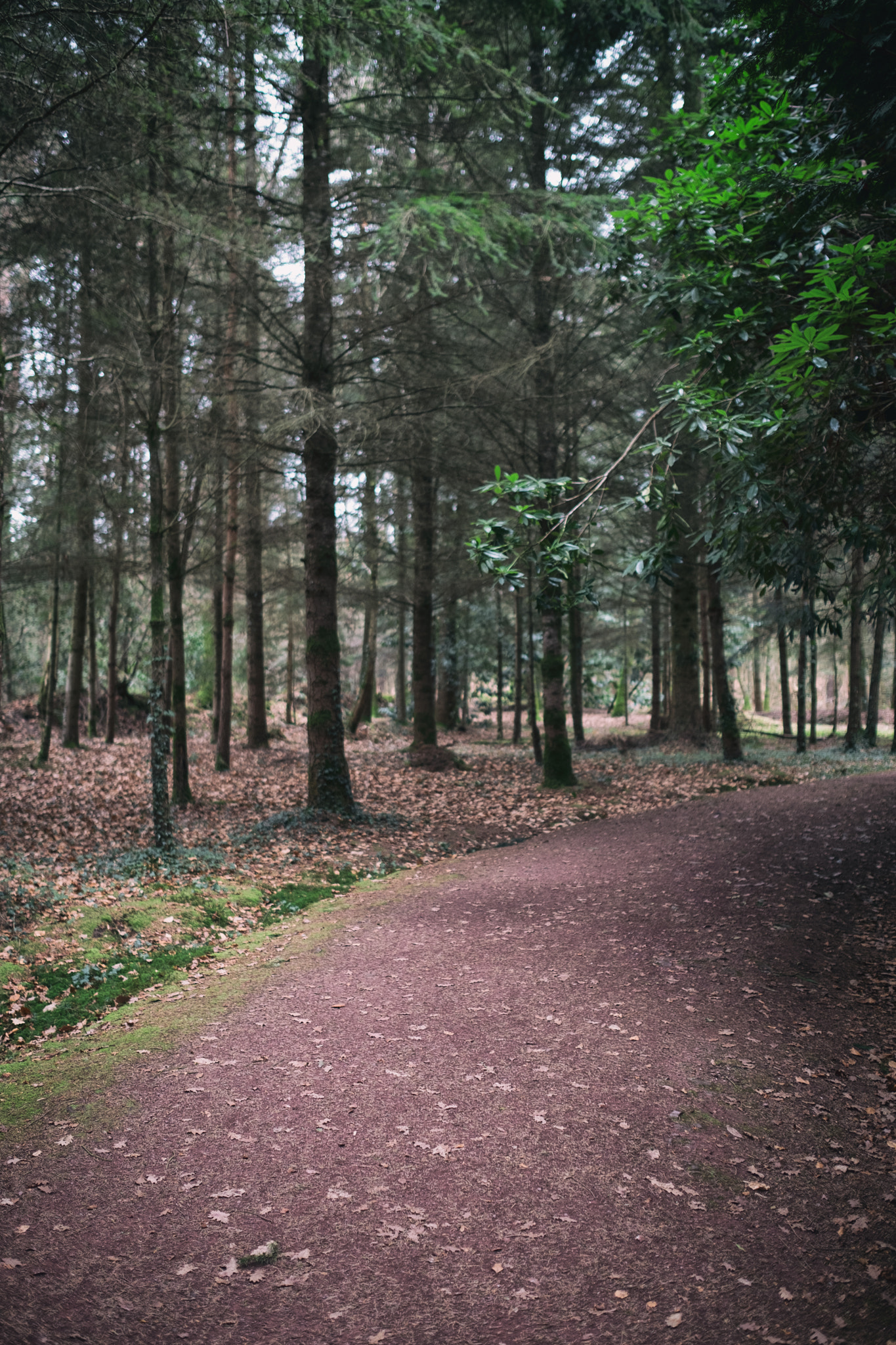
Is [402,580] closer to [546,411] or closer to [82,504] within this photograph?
[546,411]

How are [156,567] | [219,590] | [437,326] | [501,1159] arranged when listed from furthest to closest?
[219,590] → [437,326] → [156,567] → [501,1159]

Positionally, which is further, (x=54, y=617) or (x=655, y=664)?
(x=655, y=664)

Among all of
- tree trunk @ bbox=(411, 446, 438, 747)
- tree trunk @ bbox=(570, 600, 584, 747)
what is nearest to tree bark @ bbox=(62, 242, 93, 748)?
tree trunk @ bbox=(411, 446, 438, 747)

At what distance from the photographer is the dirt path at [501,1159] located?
9.02 ft

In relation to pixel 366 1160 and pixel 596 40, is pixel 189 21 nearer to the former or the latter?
pixel 366 1160

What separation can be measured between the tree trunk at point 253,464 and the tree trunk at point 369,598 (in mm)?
2181

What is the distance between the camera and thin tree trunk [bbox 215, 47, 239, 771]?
8766mm

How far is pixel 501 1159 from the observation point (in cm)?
357

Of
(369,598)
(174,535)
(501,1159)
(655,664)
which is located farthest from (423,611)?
(501,1159)

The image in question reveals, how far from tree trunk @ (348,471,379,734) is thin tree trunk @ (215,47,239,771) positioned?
102 inches

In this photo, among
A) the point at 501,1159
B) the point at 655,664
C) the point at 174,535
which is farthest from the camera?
the point at 655,664

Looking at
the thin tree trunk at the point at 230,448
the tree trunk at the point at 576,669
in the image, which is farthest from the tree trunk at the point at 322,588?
the tree trunk at the point at 576,669

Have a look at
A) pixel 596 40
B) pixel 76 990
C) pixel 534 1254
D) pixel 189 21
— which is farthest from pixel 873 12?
pixel 596 40

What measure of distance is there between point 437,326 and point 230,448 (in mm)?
6071
